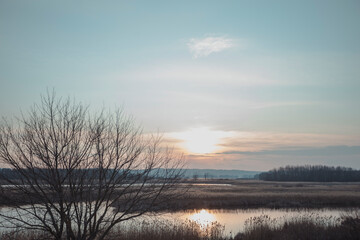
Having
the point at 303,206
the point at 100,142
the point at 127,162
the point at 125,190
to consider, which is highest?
the point at 100,142

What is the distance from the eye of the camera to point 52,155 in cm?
682

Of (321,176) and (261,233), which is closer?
(261,233)

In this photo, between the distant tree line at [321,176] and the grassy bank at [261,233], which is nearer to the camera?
the grassy bank at [261,233]

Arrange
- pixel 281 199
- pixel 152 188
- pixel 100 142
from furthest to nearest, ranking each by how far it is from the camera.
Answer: pixel 281 199, pixel 152 188, pixel 100 142

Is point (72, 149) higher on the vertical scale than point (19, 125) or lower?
lower

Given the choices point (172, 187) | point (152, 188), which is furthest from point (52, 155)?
point (172, 187)

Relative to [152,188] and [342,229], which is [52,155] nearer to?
[152,188]

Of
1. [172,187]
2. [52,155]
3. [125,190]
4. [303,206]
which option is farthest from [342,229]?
[303,206]

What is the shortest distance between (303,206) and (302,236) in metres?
20.6

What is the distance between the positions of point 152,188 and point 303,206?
29395 mm

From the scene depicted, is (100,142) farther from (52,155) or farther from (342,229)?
(342,229)

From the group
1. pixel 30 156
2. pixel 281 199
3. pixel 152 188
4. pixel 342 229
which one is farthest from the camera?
pixel 281 199

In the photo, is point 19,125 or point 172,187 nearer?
point 19,125

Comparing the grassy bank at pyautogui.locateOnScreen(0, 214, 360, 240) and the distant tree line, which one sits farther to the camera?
the distant tree line
